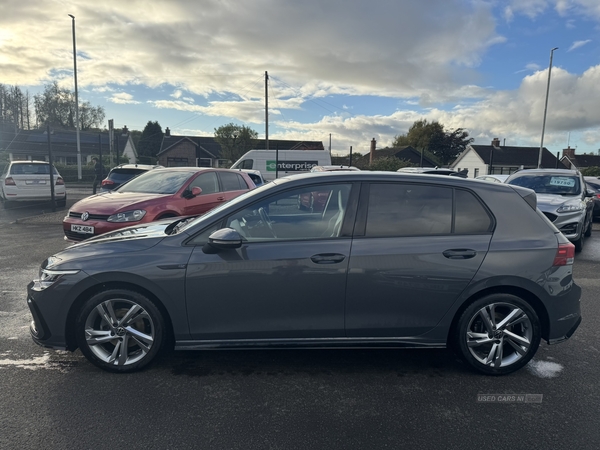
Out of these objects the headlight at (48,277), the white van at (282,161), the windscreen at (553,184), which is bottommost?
the headlight at (48,277)

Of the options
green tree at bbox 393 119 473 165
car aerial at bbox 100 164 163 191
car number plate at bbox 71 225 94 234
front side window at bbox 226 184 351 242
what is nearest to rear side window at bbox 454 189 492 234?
front side window at bbox 226 184 351 242

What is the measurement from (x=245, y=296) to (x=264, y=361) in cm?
77

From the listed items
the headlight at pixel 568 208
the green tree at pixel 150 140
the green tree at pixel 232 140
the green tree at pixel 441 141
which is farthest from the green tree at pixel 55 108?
the headlight at pixel 568 208

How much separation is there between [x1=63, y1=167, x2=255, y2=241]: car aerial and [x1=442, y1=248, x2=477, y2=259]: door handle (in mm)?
5089

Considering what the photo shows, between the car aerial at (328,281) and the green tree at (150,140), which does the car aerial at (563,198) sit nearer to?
the car aerial at (328,281)

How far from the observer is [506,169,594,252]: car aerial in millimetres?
8234

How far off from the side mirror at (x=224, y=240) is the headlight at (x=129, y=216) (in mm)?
3996

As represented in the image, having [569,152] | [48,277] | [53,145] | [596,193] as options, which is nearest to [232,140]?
[53,145]

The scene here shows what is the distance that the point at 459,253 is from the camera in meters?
3.39

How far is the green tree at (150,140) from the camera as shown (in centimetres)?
7231

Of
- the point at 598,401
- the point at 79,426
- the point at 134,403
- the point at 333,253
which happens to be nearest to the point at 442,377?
the point at 598,401

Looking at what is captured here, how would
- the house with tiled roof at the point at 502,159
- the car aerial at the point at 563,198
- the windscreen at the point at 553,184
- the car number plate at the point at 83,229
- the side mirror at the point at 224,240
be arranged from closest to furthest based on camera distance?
1. the side mirror at the point at 224,240
2. the car number plate at the point at 83,229
3. the car aerial at the point at 563,198
4. the windscreen at the point at 553,184
5. the house with tiled roof at the point at 502,159

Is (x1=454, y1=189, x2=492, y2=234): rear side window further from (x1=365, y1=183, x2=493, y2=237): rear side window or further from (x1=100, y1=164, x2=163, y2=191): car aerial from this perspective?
(x1=100, y1=164, x2=163, y2=191): car aerial

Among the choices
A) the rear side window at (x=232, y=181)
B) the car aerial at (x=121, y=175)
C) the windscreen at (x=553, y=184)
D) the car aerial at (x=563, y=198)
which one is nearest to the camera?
the car aerial at (x=563, y=198)
